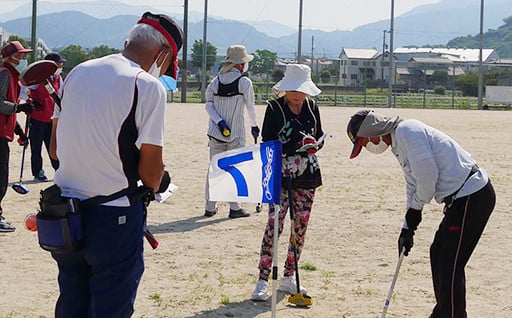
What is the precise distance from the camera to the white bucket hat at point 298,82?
664 centimetres

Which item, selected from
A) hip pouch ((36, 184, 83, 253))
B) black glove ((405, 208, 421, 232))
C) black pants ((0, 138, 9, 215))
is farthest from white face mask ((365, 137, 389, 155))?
black pants ((0, 138, 9, 215))

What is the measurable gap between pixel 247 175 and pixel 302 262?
102 inches

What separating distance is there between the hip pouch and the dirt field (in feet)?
7.93

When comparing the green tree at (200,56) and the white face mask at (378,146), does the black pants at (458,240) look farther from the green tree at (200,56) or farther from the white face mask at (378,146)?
the green tree at (200,56)

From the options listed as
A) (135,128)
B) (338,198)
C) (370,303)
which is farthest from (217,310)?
(338,198)

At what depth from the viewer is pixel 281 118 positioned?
6.68 metres

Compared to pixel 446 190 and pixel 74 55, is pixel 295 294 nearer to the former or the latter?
pixel 446 190

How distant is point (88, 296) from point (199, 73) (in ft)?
184

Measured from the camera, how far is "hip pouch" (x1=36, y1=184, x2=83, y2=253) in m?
3.88

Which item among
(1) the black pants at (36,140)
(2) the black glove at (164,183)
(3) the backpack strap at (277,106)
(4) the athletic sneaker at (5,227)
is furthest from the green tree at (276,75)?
(2) the black glove at (164,183)

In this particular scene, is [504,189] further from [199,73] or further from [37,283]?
[199,73]

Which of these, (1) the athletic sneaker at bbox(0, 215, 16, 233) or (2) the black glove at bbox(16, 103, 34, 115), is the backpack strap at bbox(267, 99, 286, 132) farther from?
(1) the athletic sneaker at bbox(0, 215, 16, 233)

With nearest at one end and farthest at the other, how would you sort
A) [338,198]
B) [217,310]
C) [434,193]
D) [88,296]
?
1. [88,296]
2. [434,193]
3. [217,310]
4. [338,198]

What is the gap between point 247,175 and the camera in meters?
5.60
